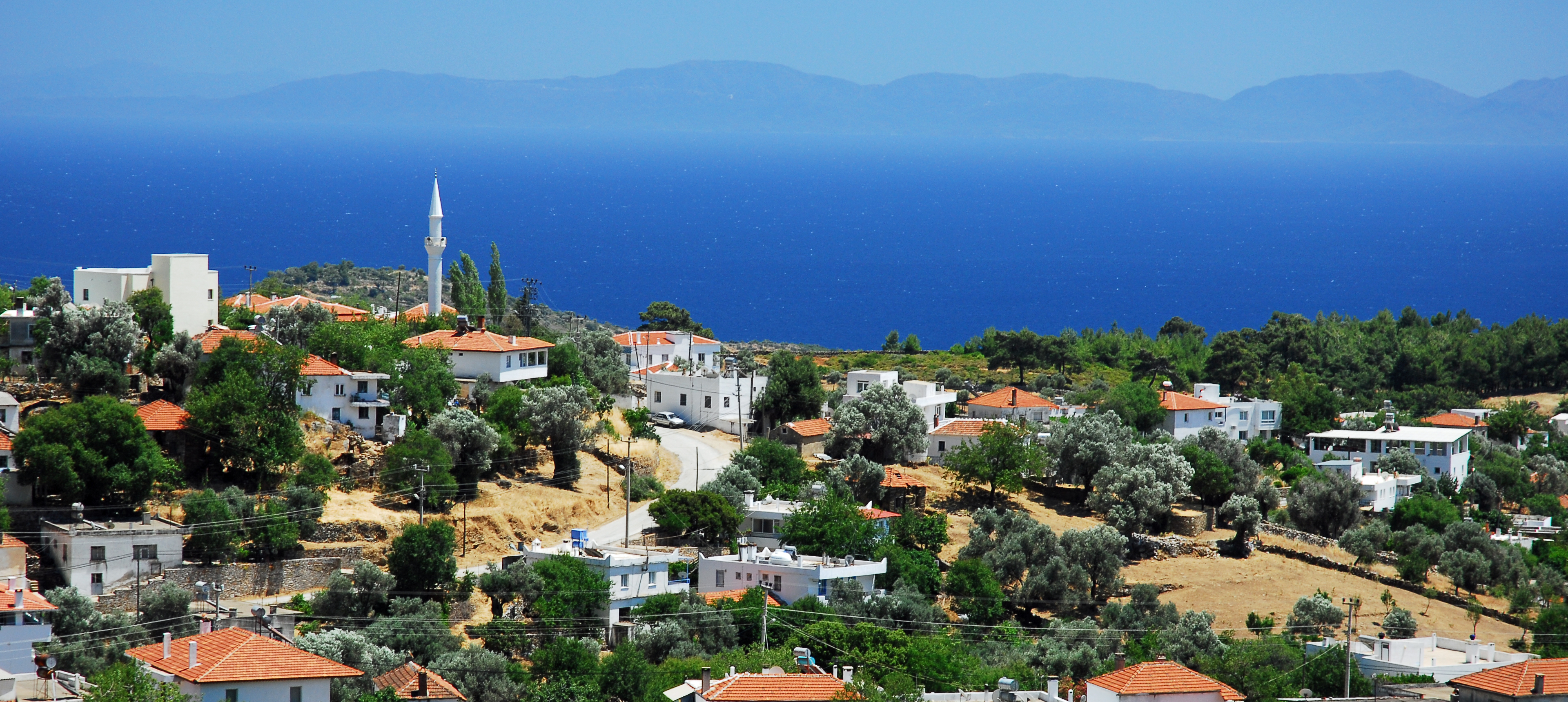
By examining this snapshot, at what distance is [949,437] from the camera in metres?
60.2

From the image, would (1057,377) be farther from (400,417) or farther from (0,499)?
(0,499)

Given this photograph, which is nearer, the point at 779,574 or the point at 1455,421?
the point at 779,574

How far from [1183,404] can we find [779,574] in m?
28.3

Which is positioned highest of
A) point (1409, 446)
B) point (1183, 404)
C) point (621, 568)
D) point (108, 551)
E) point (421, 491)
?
point (1183, 404)

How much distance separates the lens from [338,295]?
297ft

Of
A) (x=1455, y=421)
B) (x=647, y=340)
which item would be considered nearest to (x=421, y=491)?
(x=647, y=340)

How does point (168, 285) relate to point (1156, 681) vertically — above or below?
above

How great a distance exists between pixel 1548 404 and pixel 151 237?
143 metres

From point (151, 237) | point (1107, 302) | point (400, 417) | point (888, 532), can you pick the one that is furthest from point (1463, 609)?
point (151, 237)

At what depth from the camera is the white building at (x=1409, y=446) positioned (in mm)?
66750

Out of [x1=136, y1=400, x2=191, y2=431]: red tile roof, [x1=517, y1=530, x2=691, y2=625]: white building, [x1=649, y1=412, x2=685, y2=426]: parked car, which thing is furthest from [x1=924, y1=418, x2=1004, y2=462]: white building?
[x1=136, y1=400, x2=191, y2=431]: red tile roof

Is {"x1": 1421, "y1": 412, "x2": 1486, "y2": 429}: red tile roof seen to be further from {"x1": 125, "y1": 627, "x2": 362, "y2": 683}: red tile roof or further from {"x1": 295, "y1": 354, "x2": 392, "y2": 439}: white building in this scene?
{"x1": 125, "y1": 627, "x2": 362, "y2": 683}: red tile roof

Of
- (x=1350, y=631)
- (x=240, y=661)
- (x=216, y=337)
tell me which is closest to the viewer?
(x=240, y=661)

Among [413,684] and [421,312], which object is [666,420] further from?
[413,684]
